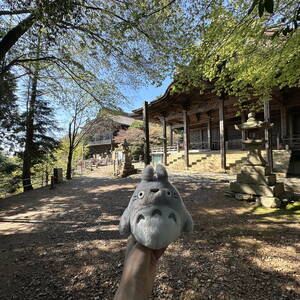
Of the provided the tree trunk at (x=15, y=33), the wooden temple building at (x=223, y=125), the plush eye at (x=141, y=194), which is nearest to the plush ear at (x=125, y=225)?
the plush eye at (x=141, y=194)

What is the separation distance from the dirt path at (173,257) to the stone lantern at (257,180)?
0.63 metres

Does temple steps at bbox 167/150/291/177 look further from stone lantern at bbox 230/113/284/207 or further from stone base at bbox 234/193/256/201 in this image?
stone base at bbox 234/193/256/201

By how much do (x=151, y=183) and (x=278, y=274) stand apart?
8.62ft

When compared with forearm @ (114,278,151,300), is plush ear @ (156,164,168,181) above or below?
above

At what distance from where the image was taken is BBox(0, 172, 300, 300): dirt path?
2.30 metres

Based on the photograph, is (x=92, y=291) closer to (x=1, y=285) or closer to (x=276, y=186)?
(x=1, y=285)

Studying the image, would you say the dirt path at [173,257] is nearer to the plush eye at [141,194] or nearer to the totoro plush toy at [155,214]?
the totoro plush toy at [155,214]

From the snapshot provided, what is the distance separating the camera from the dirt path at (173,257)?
2.30 meters

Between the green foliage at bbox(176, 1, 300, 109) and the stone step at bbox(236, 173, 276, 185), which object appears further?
the stone step at bbox(236, 173, 276, 185)

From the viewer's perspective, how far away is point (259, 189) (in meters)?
5.67

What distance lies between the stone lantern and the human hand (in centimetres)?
562

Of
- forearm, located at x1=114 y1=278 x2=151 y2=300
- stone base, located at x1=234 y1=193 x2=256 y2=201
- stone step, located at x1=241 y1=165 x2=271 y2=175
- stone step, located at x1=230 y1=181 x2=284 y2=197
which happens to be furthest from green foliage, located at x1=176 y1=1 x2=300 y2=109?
forearm, located at x1=114 y1=278 x2=151 y2=300

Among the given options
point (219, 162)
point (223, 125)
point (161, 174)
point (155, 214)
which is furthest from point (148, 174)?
point (219, 162)

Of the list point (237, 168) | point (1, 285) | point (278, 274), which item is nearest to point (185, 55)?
point (278, 274)
